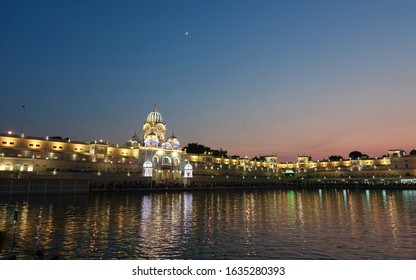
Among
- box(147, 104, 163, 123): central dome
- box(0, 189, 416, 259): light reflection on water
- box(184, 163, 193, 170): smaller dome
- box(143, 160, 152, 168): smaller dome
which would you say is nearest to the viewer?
box(0, 189, 416, 259): light reflection on water

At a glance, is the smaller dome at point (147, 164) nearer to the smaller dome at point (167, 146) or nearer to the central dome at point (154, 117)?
the smaller dome at point (167, 146)

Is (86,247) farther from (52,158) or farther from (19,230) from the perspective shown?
(52,158)

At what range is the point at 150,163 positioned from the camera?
81062 millimetres

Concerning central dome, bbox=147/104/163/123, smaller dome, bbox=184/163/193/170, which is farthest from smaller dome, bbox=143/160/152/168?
central dome, bbox=147/104/163/123

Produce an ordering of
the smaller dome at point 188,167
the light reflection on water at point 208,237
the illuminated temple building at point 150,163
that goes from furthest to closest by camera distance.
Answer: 1. the smaller dome at point 188,167
2. the illuminated temple building at point 150,163
3. the light reflection on water at point 208,237

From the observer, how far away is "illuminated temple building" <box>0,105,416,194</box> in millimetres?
61000

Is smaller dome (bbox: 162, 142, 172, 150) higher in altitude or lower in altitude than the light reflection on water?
higher

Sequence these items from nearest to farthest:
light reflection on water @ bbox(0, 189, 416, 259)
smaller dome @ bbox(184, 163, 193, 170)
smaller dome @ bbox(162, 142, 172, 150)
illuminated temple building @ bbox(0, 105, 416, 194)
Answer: light reflection on water @ bbox(0, 189, 416, 259) < illuminated temple building @ bbox(0, 105, 416, 194) < smaller dome @ bbox(162, 142, 172, 150) < smaller dome @ bbox(184, 163, 193, 170)

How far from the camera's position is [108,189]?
56.4 metres

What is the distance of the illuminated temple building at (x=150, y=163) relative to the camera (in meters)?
61.0

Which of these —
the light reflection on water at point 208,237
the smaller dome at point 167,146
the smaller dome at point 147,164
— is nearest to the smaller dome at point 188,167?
the smaller dome at point 167,146

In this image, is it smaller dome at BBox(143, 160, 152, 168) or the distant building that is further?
smaller dome at BBox(143, 160, 152, 168)

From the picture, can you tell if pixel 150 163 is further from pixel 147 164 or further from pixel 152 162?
pixel 152 162

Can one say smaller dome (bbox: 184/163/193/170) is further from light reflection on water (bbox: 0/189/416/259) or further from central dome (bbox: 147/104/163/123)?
light reflection on water (bbox: 0/189/416/259)
